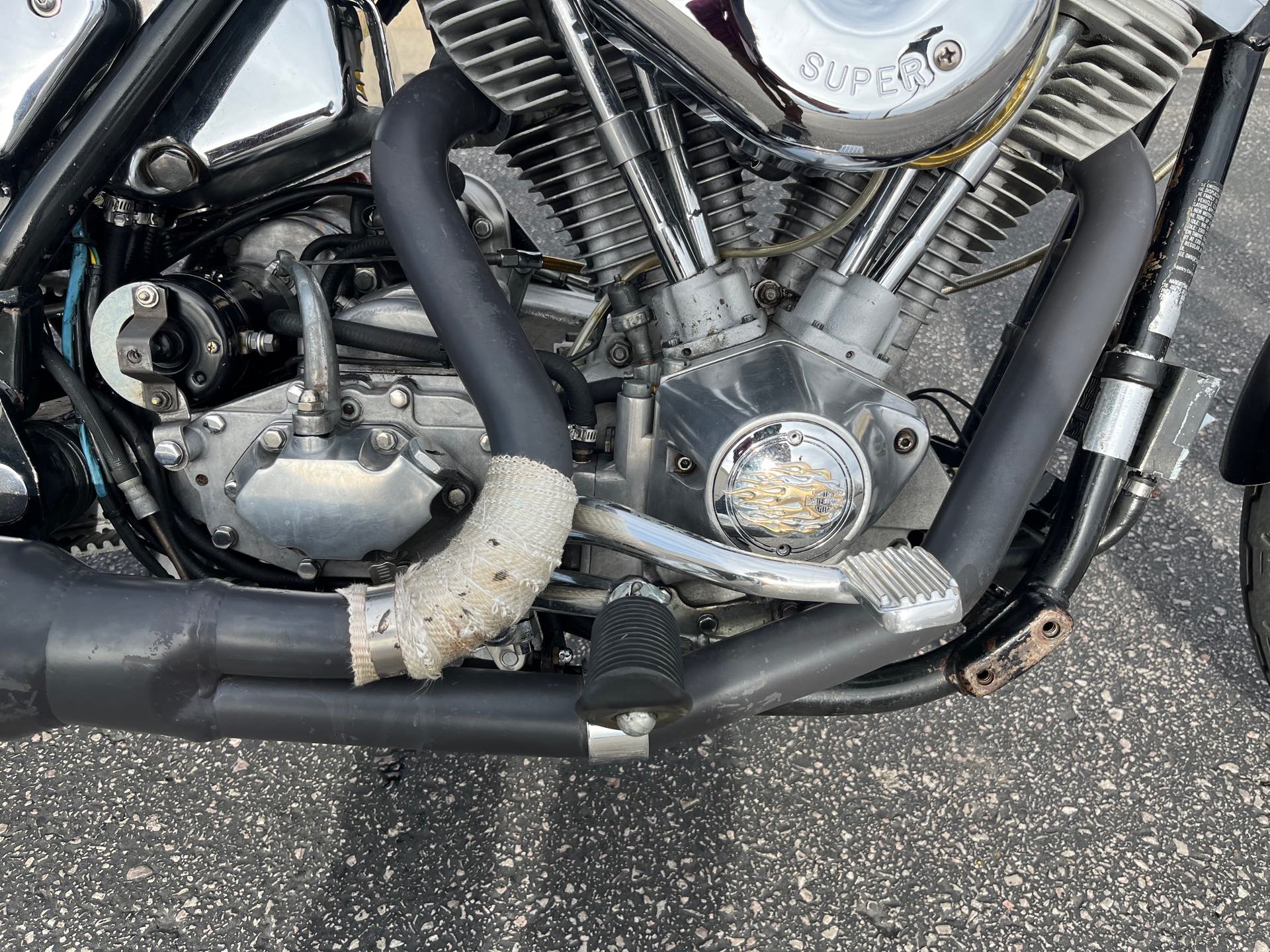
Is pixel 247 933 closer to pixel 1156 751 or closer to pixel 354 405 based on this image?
pixel 354 405

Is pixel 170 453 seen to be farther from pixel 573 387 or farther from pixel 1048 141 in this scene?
pixel 1048 141

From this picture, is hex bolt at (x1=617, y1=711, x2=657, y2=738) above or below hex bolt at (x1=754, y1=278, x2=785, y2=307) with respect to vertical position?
below

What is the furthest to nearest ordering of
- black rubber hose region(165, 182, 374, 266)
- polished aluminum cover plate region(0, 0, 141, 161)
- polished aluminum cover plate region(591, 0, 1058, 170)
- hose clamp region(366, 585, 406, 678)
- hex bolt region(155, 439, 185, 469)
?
1. black rubber hose region(165, 182, 374, 266)
2. hex bolt region(155, 439, 185, 469)
3. polished aluminum cover plate region(0, 0, 141, 161)
4. hose clamp region(366, 585, 406, 678)
5. polished aluminum cover plate region(591, 0, 1058, 170)

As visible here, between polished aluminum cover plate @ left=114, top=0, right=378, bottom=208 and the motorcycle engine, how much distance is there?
2 centimetres

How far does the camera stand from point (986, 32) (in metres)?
0.73

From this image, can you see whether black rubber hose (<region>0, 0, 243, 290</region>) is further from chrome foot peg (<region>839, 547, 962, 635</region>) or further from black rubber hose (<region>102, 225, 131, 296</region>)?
chrome foot peg (<region>839, 547, 962, 635</region>)

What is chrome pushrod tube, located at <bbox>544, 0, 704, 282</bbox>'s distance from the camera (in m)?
0.83

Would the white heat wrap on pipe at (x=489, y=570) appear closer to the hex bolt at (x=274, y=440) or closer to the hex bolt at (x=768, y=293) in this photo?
the hex bolt at (x=274, y=440)

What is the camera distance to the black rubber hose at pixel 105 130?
943 mm

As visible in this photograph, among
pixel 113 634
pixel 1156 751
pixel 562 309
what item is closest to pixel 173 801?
pixel 113 634

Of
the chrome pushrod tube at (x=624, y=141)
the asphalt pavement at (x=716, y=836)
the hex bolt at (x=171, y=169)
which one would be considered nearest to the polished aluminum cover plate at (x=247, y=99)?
the hex bolt at (x=171, y=169)

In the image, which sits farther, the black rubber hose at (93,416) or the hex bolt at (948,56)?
the black rubber hose at (93,416)

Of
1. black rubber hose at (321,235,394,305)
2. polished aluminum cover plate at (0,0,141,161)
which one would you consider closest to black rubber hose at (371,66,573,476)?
black rubber hose at (321,235,394,305)

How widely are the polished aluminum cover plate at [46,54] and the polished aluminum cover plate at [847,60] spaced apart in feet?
1.97
